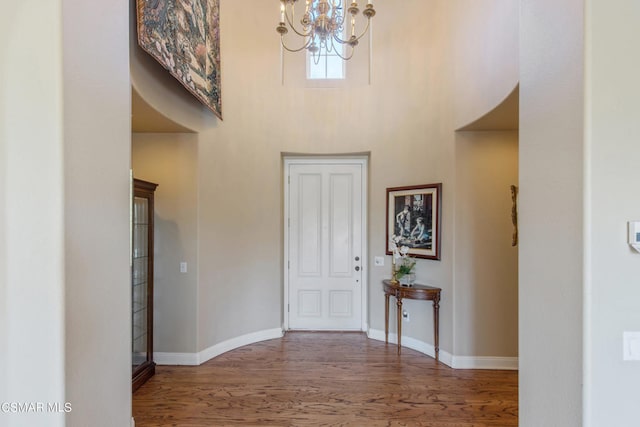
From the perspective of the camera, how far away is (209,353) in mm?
3506

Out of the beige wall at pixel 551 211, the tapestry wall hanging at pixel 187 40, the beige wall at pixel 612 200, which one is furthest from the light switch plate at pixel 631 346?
the tapestry wall hanging at pixel 187 40

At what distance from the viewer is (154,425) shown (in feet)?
7.80

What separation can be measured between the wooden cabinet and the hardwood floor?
0.26 meters

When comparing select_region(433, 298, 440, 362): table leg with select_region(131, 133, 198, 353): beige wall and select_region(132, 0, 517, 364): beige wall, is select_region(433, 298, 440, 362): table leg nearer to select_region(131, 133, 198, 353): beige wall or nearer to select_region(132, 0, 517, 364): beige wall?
select_region(132, 0, 517, 364): beige wall

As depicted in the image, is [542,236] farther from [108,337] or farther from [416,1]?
[416,1]

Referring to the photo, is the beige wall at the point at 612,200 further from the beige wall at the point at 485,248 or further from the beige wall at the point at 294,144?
the beige wall at the point at 485,248

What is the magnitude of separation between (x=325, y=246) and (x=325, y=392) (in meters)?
2.04

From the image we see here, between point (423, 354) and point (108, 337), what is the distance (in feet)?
11.1

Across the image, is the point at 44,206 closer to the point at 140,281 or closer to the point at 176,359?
the point at 140,281

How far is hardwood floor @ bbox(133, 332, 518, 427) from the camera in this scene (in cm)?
246

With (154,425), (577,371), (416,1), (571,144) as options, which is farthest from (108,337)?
(416,1)

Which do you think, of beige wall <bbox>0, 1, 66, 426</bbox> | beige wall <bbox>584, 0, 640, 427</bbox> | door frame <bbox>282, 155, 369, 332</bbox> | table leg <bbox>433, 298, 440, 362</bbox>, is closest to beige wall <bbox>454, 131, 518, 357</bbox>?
table leg <bbox>433, 298, 440, 362</bbox>

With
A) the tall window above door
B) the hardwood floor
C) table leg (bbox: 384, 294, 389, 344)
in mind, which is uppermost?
the tall window above door

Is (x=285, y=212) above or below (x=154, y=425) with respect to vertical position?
above
